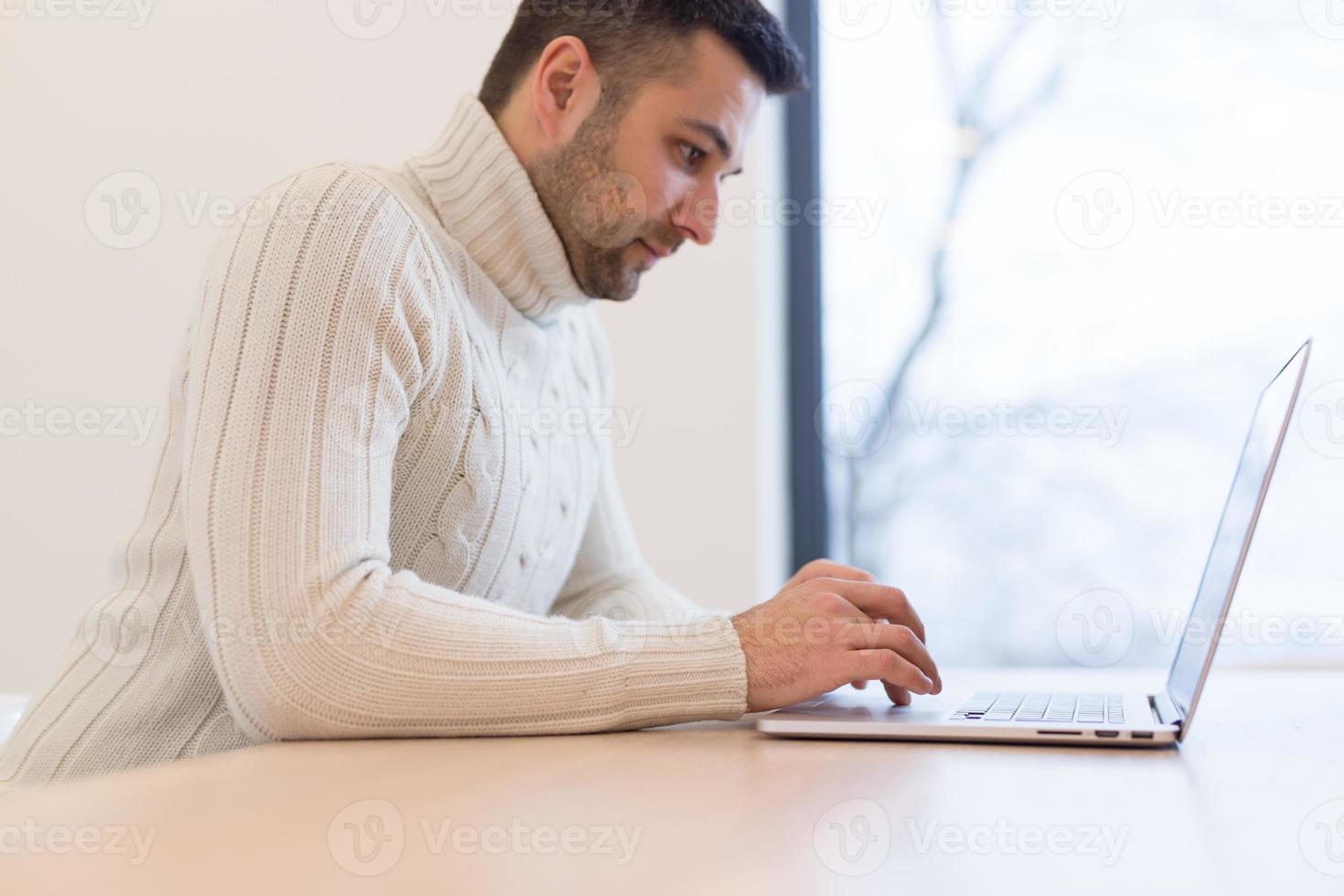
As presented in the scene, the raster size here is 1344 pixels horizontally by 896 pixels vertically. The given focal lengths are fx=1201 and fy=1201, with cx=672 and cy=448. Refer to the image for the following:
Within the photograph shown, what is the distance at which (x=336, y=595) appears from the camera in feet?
2.64

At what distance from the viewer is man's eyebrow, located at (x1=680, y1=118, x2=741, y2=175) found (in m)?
1.25

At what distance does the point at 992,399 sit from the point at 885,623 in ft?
4.81

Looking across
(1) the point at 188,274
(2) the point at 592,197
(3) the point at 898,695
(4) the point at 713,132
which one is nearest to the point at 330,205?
(2) the point at 592,197

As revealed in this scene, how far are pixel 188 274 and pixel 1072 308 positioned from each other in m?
1.55

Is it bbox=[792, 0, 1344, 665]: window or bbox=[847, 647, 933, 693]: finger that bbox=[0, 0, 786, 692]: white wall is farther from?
bbox=[847, 647, 933, 693]: finger

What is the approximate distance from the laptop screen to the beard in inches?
24.8

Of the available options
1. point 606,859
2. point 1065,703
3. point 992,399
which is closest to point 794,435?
point 992,399

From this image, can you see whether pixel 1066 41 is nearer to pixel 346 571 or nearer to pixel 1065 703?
pixel 1065 703

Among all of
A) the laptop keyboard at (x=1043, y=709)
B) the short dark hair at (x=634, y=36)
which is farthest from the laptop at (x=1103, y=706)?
the short dark hair at (x=634, y=36)

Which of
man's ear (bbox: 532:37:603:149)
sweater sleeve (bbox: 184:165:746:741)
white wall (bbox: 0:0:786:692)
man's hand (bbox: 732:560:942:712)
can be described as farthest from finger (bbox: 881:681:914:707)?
white wall (bbox: 0:0:786:692)

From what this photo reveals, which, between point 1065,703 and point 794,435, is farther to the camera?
point 794,435

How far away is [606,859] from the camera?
50cm

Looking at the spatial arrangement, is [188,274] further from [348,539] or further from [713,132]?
[348,539]

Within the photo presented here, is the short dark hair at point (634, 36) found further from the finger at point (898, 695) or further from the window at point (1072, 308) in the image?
the window at point (1072, 308)
